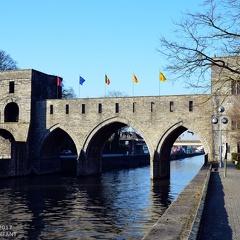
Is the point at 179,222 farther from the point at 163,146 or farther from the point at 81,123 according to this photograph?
the point at 81,123

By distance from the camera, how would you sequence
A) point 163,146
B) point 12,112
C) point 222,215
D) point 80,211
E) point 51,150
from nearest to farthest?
point 222,215 < point 80,211 < point 163,146 < point 51,150 < point 12,112

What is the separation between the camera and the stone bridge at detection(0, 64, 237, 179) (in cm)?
3481

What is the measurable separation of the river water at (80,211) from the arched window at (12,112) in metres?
14.9

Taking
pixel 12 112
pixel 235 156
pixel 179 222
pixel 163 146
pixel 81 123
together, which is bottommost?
pixel 179 222

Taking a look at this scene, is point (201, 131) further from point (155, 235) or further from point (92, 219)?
point (155, 235)

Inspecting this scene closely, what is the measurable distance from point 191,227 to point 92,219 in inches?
353

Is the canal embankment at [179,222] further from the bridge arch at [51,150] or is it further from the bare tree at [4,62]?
the bare tree at [4,62]

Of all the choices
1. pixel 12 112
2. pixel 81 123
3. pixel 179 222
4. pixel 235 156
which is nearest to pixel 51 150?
pixel 12 112

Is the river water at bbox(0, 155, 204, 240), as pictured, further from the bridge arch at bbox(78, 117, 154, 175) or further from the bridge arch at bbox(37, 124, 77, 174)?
the bridge arch at bbox(37, 124, 77, 174)

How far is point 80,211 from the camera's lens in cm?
1844

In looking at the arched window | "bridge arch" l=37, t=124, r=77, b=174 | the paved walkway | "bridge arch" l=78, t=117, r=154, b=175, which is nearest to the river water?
the paved walkway

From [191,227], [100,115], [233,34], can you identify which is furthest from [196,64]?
[100,115]

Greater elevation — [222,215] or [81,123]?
[81,123]

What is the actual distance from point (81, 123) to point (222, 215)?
28454mm
